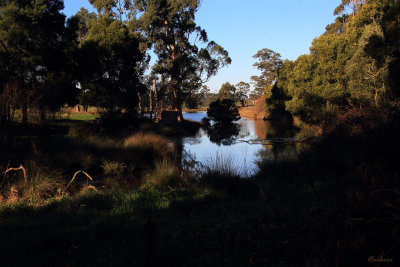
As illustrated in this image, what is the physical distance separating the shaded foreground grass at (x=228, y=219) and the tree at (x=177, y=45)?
995 inches

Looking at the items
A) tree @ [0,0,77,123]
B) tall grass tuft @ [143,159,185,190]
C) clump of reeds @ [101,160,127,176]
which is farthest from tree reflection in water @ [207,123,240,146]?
tall grass tuft @ [143,159,185,190]

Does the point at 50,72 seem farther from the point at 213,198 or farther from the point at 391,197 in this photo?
the point at 391,197

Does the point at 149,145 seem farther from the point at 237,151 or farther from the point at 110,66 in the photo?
the point at 110,66

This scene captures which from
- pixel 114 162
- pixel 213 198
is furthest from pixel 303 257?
pixel 114 162

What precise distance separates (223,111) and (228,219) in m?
34.1

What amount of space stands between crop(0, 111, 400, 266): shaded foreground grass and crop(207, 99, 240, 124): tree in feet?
97.4

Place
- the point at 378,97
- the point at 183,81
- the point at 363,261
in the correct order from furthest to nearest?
the point at 183,81, the point at 378,97, the point at 363,261

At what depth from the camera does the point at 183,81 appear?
3462 cm

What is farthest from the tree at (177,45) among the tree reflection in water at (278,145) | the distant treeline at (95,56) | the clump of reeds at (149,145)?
the clump of reeds at (149,145)

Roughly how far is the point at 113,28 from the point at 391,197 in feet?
88.7

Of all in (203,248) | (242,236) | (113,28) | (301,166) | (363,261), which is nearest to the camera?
(363,261)

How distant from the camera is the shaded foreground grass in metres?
2.38

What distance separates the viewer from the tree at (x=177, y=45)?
31.9 m

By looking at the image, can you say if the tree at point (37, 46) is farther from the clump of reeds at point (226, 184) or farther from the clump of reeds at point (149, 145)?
the clump of reeds at point (226, 184)
